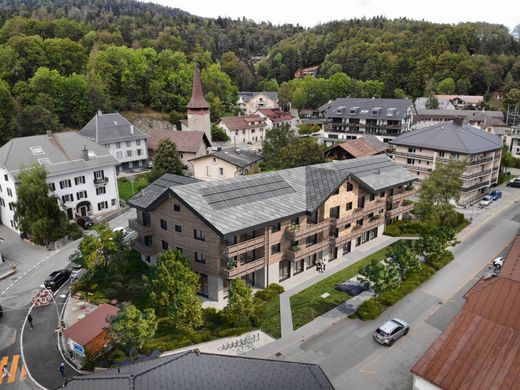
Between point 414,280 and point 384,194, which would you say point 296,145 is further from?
point 414,280

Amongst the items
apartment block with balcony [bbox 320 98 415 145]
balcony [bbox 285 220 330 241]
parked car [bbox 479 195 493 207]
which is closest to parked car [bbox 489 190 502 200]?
parked car [bbox 479 195 493 207]

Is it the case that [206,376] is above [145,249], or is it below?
above

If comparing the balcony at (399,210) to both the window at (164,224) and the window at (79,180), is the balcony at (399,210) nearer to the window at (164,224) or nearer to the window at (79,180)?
the window at (164,224)

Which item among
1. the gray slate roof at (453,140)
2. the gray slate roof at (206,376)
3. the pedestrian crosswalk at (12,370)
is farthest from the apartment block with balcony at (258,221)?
the gray slate roof at (453,140)

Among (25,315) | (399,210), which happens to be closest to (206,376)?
(25,315)

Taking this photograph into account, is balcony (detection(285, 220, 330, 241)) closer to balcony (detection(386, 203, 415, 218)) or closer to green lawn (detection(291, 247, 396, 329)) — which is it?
green lawn (detection(291, 247, 396, 329))

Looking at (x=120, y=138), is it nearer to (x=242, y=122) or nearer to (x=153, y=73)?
(x=242, y=122)

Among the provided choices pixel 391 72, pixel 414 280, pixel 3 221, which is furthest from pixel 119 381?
pixel 391 72
